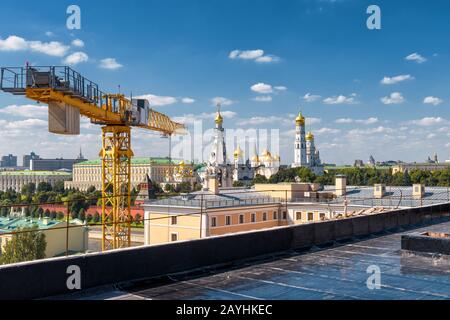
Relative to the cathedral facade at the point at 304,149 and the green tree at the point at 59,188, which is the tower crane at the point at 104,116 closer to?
the cathedral facade at the point at 304,149

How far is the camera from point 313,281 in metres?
5.67

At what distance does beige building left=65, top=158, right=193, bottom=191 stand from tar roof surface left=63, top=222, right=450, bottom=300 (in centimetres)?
12368

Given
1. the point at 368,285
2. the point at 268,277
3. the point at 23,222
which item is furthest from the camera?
the point at 23,222

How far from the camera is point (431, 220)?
1187 centimetres

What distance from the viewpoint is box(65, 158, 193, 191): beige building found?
13238cm

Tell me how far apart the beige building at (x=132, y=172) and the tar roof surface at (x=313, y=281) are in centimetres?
12368

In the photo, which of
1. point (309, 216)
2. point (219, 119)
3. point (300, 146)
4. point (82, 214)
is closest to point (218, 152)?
point (219, 119)

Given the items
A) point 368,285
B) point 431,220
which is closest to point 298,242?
point 368,285

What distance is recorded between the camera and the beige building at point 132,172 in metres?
132

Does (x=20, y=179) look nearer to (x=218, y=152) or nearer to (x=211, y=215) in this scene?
(x=218, y=152)

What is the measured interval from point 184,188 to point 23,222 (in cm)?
3976

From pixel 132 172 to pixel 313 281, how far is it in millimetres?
133905

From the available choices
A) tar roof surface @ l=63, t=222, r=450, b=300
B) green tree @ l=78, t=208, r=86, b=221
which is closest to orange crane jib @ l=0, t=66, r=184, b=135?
tar roof surface @ l=63, t=222, r=450, b=300
